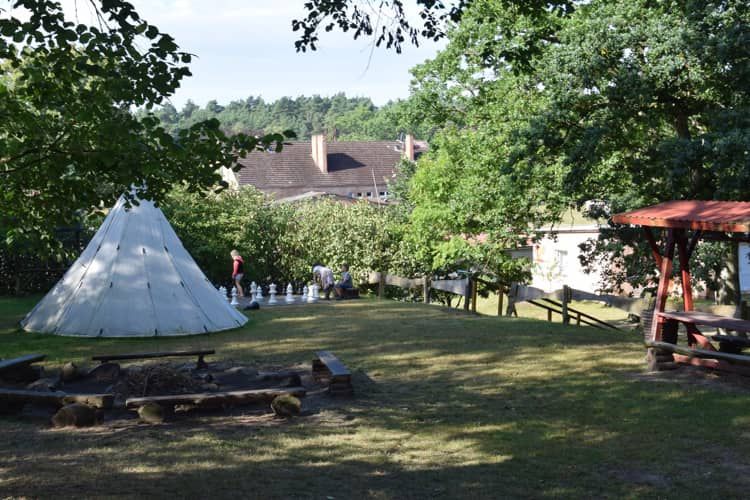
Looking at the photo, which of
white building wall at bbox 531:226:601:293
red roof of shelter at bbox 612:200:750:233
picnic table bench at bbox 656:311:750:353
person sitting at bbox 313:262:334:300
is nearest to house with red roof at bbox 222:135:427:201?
white building wall at bbox 531:226:601:293

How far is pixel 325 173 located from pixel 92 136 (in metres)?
75.4

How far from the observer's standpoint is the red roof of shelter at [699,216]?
35.2ft

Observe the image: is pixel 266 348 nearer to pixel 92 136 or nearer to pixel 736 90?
pixel 92 136

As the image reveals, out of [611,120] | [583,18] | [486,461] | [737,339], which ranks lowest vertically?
[486,461]

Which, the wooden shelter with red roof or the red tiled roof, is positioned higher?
the red tiled roof

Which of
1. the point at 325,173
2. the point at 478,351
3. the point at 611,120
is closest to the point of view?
the point at 478,351

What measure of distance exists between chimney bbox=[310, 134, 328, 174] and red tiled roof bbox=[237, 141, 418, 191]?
416 mm

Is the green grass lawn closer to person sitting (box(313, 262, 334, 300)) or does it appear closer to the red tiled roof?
person sitting (box(313, 262, 334, 300))

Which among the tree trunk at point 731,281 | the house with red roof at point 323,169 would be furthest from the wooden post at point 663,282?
the house with red roof at point 323,169

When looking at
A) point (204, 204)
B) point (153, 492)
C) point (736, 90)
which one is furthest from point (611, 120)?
point (204, 204)

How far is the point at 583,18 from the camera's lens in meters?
19.4

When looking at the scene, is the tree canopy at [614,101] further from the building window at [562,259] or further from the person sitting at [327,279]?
the building window at [562,259]

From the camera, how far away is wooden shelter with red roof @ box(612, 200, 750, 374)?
11.0 metres

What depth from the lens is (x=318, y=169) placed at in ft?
276
